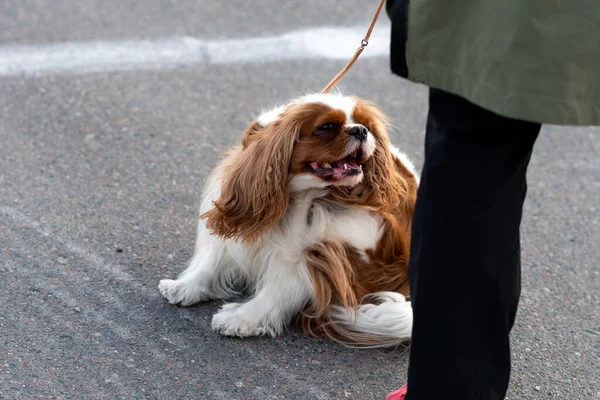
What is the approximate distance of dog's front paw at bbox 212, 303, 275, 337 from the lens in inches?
112

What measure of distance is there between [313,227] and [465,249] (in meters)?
0.87

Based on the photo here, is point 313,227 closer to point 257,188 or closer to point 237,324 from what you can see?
point 257,188

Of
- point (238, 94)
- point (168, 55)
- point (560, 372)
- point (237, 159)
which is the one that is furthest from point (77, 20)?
point (560, 372)

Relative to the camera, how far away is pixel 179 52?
519 centimetres

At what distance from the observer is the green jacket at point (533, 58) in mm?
1833

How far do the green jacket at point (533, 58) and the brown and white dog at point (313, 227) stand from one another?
0.82m

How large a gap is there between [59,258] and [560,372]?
1857 millimetres

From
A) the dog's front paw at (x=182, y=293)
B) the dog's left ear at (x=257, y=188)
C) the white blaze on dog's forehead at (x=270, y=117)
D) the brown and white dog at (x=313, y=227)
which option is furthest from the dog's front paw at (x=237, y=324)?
the white blaze on dog's forehead at (x=270, y=117)

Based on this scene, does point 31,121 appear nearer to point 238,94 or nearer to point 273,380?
point 238,94

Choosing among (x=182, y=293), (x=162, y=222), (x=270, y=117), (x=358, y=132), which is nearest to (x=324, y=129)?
(x=358, y=132)

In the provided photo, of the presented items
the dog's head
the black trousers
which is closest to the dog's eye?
the dog's head

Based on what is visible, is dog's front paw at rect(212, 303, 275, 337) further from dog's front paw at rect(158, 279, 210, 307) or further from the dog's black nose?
the dog's black nose

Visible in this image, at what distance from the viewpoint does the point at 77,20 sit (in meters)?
5.45

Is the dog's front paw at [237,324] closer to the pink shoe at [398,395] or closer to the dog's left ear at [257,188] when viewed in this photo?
the dog's left ear at [257,188]
